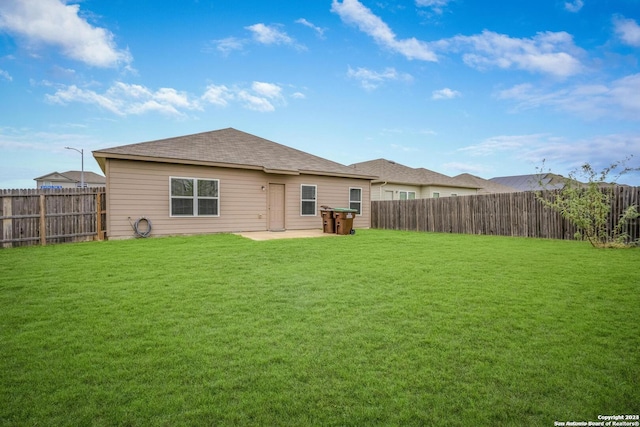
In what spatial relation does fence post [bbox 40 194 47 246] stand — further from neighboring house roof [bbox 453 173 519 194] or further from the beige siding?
neighboring house roof [bbox 453 173 519 194]

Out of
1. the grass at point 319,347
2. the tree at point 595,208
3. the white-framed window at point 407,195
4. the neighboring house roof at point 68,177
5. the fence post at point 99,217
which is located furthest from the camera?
the neighboring house roof at point 68,177

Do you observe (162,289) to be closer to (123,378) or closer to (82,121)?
(123,378)

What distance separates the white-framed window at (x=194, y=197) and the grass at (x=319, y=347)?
6366 millimetres

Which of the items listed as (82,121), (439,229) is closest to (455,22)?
(439,229)

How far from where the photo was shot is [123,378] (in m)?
2.25

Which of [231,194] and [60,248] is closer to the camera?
[60,248]

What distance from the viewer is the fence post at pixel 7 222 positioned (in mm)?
9055

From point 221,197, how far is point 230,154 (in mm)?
2015

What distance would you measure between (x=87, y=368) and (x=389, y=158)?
2708 cm

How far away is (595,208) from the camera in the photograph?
9.37m


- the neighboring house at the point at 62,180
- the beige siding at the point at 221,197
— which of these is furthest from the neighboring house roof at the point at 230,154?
the neighboring house at the point at 62,180

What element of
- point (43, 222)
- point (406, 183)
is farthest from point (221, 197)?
point (406, 183)

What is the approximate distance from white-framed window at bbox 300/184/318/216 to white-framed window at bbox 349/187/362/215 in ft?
7.34

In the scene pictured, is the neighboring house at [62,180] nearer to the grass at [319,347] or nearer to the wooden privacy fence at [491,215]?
the wooden privacy fence at [491,215]
